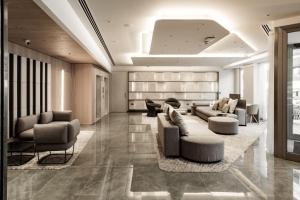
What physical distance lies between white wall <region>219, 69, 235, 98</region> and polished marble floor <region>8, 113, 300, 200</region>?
10281mm

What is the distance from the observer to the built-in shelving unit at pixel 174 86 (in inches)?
585

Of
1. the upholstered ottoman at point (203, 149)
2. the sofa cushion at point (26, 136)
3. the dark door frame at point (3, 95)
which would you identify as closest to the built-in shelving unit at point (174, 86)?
the sofa cushion at point (26, 136)

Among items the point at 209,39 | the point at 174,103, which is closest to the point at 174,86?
the point at 174,103

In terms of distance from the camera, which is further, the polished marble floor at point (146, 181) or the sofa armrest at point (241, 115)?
the sofa armrest at point (241, 115)

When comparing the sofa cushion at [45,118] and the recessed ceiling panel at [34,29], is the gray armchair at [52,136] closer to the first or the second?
the recessed ceiling panel at [34,29]

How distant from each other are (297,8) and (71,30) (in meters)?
4.23

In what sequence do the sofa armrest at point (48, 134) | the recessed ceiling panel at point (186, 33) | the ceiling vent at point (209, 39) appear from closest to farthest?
the sofa armrest at point (48, 134)
the recessed ceiling panel at point (186, 33)
the ceiling vent at point (209, 39)

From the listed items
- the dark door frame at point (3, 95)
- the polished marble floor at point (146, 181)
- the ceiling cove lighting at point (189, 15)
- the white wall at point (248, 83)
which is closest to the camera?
the dark door frame at point (3, 95)

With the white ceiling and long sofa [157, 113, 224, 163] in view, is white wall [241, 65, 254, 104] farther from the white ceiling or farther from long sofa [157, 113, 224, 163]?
long sofa [157, 113, 224, 163]

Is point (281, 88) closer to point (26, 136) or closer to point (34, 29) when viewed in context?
point (34, 29)

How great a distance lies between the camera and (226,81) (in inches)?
589

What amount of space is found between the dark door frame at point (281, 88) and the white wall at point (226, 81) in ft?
33.2

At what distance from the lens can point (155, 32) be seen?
595 cm

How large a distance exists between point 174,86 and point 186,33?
28.9ft
